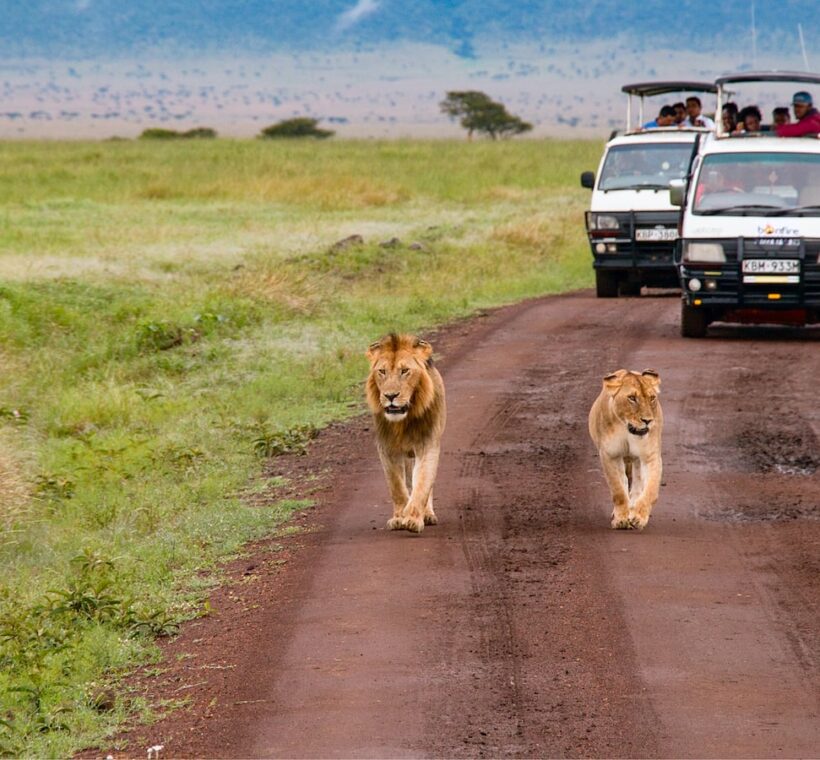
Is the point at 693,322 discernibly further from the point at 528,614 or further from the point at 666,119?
the point at 528,614

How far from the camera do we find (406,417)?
28.6 feet


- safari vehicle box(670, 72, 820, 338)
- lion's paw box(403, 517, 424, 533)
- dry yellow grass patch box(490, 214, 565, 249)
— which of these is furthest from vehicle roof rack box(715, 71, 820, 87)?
lion's paw box(403, 517, 424, 533)

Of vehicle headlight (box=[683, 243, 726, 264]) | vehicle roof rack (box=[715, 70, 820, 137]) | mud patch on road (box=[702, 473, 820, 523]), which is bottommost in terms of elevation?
mud patch on road (box=[702, 473, 820, 523])

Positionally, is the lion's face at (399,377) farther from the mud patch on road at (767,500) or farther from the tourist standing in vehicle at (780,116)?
the tourist standing in vehicle at (780,116)

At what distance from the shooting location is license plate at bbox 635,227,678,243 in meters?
19.9

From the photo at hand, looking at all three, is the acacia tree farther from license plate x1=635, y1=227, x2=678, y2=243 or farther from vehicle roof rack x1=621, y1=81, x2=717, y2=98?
license plate x1=635, y1=227, x2=678, y2=243

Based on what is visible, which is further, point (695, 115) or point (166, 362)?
point (695, 115)

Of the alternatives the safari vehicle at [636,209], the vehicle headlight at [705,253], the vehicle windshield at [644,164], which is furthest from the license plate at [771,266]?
the vehicle windshield at [644,164]

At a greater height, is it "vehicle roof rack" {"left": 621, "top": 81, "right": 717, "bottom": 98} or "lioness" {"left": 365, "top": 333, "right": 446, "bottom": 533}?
"vehicle roof rack" {"left": 621, "top": 81, "right": 717, "bottom": 98}

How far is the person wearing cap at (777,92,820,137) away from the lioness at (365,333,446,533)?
30.6ft

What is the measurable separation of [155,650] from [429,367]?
8.41 ft

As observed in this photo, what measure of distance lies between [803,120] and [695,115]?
19.4 feet

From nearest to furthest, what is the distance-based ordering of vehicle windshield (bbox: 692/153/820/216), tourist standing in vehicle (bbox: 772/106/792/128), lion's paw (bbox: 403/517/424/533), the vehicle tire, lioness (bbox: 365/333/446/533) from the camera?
lioness (bbox: 365/333/446/533)
lion's paw (bbox: 403/517/424/533)
vehicle windshield (bbox: 692/153/820/216)
tourist standing in vehicle (bbox: 772/106/792/128)
the vehicle tire

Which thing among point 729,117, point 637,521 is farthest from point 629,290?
point 637,521
